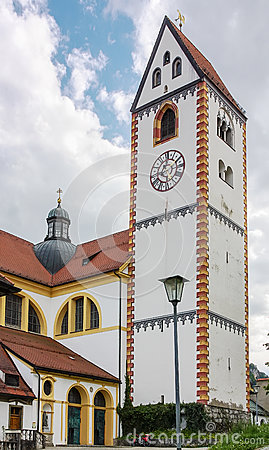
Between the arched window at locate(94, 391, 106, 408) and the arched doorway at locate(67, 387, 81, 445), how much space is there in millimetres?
1026

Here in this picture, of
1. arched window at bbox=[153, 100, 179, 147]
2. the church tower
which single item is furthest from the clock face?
arched window at bbox=[153, 100, 179, 147]

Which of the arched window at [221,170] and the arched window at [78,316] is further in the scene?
the arched window at [78,316]

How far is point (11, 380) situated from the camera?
84.8 feet

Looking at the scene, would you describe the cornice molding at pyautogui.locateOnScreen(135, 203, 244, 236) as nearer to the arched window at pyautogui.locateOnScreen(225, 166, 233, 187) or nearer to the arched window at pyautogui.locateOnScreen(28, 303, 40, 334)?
the arched window at pyautogui.locateOnScreen(225, 166, 233, 187)

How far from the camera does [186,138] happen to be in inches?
1267

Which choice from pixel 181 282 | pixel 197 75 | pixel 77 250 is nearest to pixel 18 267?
pixel 77 250

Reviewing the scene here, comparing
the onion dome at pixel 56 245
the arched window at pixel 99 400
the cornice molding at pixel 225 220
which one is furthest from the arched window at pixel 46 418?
the cornice molding at pixel 225 220

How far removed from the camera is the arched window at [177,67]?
34.0 meters

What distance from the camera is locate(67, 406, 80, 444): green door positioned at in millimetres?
28181

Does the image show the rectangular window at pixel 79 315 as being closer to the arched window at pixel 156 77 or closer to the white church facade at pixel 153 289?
the white church facade at pixel 153 289

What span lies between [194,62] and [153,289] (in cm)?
1184

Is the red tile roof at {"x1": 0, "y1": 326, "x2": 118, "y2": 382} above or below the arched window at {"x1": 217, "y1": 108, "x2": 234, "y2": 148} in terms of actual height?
below

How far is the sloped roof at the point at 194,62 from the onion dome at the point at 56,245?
954 cm

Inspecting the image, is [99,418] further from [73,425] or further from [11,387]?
[11,387]
